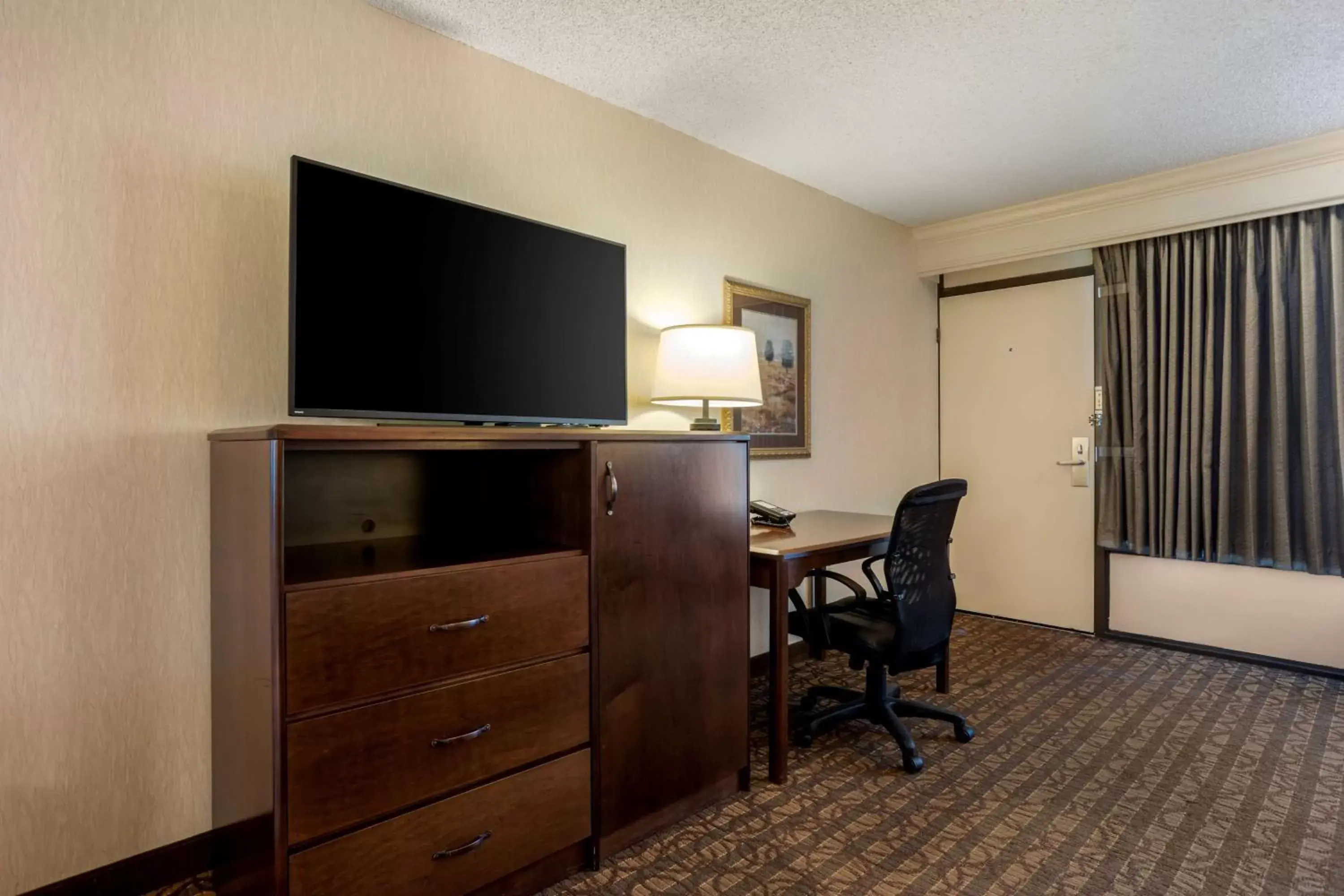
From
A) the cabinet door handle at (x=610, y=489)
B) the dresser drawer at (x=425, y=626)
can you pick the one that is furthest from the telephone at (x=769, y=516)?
the dresser drawer at (x=425, y=626)

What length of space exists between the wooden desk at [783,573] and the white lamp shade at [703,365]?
1.87ft

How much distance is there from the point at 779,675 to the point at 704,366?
1.10 meters

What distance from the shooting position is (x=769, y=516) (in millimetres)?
2881

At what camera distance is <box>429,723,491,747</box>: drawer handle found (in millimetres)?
1519

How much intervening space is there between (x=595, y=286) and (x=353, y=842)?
1.60 metres

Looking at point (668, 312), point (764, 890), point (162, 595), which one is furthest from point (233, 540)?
point (668, 312)

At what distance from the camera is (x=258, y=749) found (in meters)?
1.41

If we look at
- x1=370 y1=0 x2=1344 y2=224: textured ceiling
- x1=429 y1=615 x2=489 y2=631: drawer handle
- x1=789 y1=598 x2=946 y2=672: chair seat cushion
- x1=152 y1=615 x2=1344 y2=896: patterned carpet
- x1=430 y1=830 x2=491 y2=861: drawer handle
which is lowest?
x1=152 y1=615 x2=1344 y2=896: patterned carpet

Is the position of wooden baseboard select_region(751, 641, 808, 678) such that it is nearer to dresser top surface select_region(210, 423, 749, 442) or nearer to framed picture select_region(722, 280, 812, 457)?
framed picture select_region(722, 280, 812, 457)

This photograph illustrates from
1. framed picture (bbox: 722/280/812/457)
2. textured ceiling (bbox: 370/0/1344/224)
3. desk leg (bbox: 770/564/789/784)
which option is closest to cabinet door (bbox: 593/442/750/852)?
desk leg (bbox: 770/564/789/784)

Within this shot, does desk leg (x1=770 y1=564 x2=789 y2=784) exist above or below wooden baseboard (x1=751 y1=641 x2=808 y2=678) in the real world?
above

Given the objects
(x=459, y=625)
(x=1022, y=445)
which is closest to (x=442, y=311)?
(x=459, y=625)

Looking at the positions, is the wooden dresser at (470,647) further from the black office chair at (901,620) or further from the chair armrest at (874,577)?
the chair armrest at (874,577)

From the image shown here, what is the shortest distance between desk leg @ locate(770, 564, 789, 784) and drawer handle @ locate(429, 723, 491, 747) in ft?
3.29
